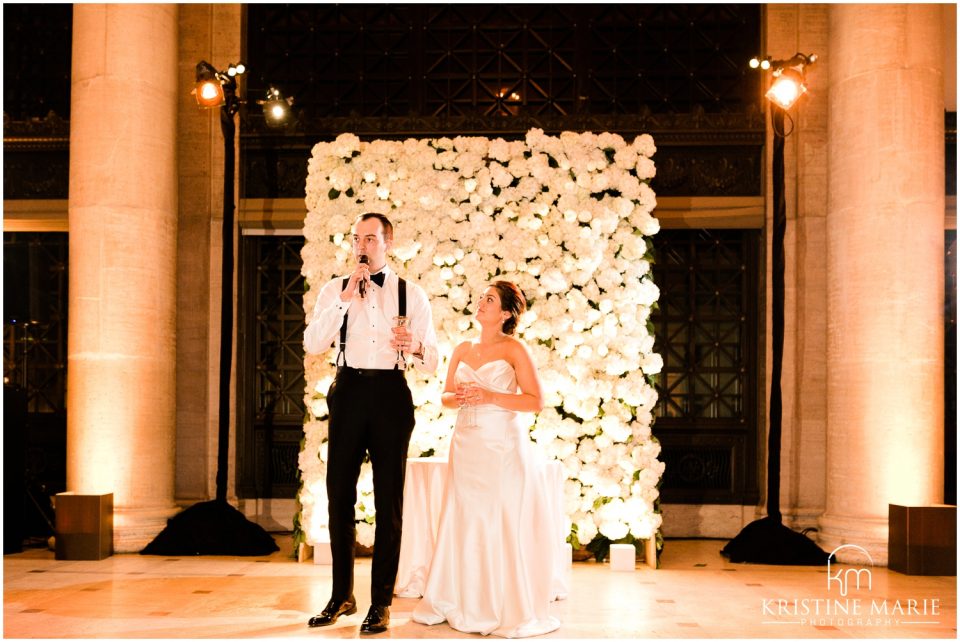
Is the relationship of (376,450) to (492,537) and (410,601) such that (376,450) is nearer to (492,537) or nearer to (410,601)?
(492,537)

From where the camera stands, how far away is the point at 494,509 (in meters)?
5.17

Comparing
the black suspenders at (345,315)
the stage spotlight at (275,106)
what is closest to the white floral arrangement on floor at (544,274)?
the stage spotlight at (275,106)

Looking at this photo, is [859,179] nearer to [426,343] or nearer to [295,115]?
[426,343]

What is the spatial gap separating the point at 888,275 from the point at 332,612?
17.4 feet

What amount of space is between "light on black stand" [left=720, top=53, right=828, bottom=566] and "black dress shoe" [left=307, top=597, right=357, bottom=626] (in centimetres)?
→ 376

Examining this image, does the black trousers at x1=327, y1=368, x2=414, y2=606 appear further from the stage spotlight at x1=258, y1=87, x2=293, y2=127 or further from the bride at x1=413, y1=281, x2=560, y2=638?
the stage spotlight at x1=258, y1=87, x2=293, y2=127

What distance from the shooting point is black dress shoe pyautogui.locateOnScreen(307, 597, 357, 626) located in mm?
5074

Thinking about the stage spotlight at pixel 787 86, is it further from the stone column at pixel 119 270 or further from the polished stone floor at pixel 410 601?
the stone column at pixel 119 270

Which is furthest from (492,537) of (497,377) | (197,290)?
(197,290)

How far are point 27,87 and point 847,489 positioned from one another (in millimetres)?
8903

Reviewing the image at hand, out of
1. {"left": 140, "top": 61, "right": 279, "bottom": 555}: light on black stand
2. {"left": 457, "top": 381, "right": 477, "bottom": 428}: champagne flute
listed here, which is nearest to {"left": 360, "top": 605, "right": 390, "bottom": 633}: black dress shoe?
{"left": 457, "top": 381, "right": 477, "bottom": 428}: champagne flute

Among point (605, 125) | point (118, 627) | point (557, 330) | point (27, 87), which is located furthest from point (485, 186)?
point (27, 87)

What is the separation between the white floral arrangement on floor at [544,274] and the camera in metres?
7.18

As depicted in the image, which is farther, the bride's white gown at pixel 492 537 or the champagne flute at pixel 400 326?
the bride's white gown at pixel 492 537
